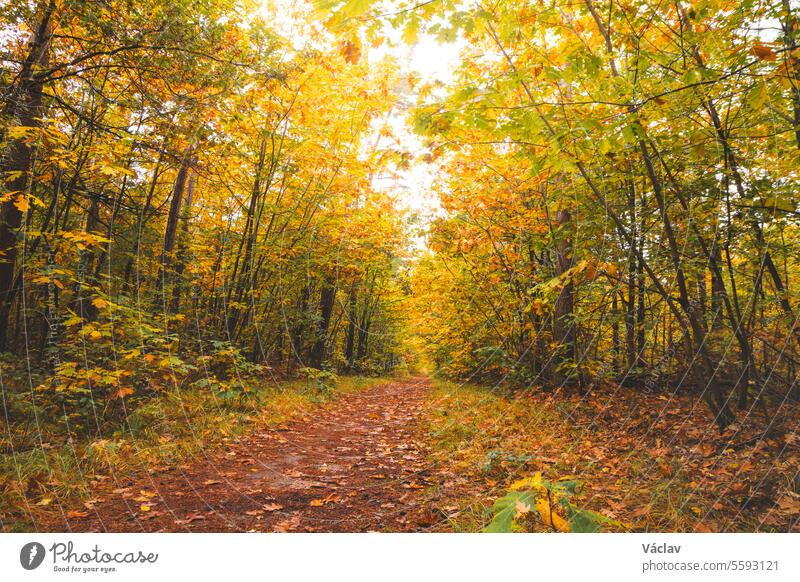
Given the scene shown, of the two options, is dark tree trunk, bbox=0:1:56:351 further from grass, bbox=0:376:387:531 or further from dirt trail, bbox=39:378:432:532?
dirt trail, bbox=39:378:432:532

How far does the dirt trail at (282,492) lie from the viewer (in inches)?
96.9

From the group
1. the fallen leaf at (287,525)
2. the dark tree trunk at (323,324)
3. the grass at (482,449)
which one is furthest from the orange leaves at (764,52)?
the dark tree trunk at (323,324)

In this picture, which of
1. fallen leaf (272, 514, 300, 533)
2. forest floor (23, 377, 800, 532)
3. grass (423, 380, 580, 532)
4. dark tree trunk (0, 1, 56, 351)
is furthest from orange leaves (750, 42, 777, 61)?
dark tree trunk (0, 1, 56, 351)

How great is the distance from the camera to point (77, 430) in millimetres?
3928

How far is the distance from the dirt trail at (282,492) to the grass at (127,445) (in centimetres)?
23

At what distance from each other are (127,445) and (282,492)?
6.39 ft

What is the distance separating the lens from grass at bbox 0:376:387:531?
8.64 feet

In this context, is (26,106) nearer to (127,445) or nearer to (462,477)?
(127,445)

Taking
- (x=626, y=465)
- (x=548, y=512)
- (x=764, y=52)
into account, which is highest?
(x=764, y=52)

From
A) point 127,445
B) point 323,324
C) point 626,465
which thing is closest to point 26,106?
point 127,445

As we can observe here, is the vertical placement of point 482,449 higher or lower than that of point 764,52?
lower

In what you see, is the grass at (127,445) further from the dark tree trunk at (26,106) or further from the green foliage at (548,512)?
the green foliage at (548,512)

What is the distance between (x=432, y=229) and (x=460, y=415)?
9.94 ft

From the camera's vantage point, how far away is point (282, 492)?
301 centimetres
